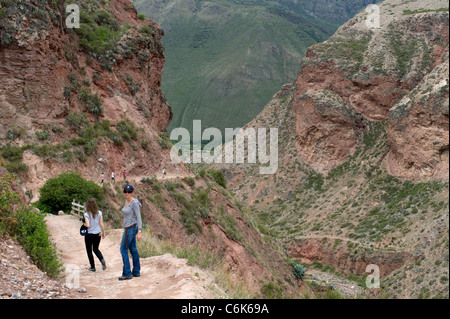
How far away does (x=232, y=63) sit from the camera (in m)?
158

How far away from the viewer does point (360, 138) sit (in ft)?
178

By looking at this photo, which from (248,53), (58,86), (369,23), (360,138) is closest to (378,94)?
(360,138)

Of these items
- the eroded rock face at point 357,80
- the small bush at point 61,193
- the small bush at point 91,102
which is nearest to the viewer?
the small bush at point 61,193

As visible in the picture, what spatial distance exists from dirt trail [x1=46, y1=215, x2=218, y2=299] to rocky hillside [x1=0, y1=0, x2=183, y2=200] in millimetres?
8300

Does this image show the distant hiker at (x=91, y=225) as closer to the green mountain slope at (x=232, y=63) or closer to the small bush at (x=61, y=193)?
the small bush at (x=61, y=193)

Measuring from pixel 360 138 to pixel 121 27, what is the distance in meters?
36.4

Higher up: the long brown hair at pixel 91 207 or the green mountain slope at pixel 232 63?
the green mountain slope at pixel 232 63

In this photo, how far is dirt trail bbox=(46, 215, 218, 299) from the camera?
725 centimetres

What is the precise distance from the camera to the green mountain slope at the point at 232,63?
140 m

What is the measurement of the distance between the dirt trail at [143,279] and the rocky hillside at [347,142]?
2996 cm

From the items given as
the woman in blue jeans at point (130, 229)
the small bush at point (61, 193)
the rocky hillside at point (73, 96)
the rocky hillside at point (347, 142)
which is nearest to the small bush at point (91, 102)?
the rocky hillside at point (73, 96)

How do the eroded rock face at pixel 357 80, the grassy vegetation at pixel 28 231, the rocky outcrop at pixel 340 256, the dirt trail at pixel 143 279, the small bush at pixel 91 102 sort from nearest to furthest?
the dirt trail at pixel 143 279 → the grassy vegetation at pixel 28 231 → the small bush at pixel 91 102 → the rocky outcrop at pixel 340 256 → the eroded rock face at pixel 357 80

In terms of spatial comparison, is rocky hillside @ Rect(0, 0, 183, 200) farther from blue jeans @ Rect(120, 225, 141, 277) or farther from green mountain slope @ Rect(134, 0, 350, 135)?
green mountain slope @ Rect(134, 0, 350, 135)

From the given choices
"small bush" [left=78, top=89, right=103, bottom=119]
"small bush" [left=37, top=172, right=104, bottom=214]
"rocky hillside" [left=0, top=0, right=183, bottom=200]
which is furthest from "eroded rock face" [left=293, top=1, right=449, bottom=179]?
"small bush" [left=37, top=172, right=104, bottom=214]
